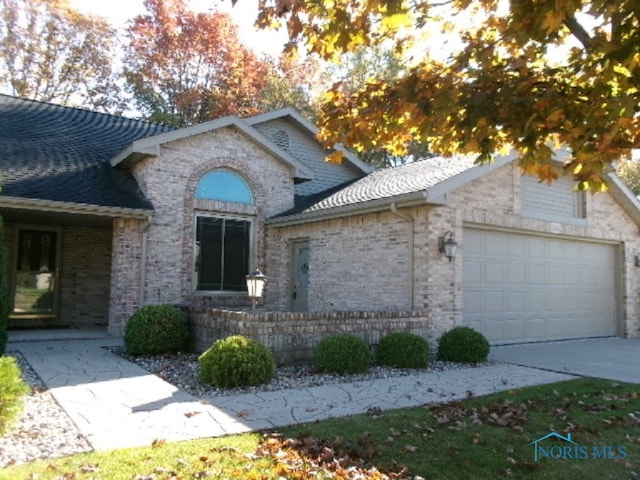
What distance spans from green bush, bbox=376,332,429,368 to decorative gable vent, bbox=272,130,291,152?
9383 millimetres

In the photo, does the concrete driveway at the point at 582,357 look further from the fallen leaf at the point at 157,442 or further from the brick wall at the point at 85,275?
the brick wall at the point at 85,275

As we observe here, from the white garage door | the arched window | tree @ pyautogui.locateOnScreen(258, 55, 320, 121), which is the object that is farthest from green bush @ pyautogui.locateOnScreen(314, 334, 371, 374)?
tree @ pyautogui.locateOnScreen(258, 55, 320, 121)

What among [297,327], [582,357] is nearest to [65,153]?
[297,327]

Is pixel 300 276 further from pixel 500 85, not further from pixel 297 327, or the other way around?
pixel 500 85

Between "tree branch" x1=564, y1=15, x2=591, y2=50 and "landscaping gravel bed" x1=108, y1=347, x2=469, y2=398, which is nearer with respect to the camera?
"tree branch" x1=564, y1=15, x2=591, y2=50

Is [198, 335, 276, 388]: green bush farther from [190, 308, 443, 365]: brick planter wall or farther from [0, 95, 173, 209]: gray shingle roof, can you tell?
[0, 95, 173, 209]: gray shingle roof

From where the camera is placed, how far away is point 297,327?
910cm

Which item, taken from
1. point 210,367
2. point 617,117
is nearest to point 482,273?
point 210,367

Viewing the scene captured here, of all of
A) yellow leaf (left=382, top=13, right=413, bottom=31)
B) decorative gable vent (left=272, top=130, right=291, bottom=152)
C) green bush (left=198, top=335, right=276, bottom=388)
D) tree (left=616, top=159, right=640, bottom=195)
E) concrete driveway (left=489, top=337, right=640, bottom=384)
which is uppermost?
tree (left=616, top=159, right=640, bottom=195)

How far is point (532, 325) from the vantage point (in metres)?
12.5

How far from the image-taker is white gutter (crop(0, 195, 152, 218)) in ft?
34.5

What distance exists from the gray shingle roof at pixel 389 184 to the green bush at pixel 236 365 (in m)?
4.44

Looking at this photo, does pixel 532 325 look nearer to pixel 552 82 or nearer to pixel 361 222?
pixel 361 222

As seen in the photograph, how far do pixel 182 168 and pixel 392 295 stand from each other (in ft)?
19.3
